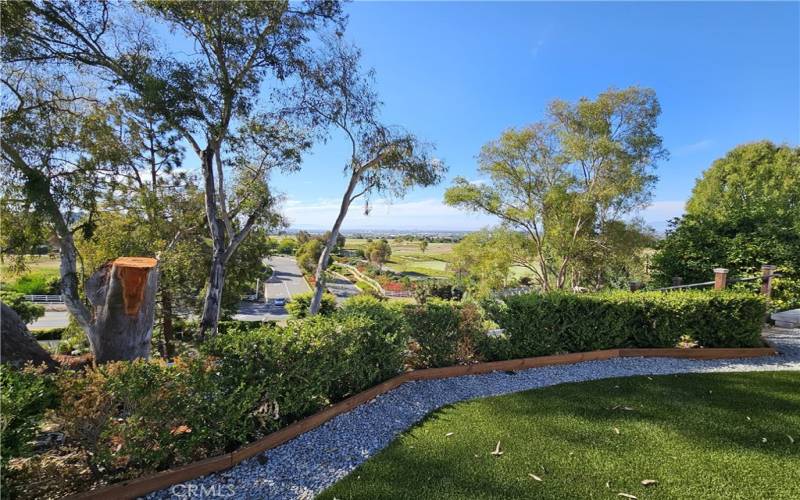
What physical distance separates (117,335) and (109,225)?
4.86 metres

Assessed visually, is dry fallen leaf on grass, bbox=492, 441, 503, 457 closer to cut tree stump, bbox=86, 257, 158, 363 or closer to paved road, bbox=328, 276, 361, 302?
cut tree stump, bbox=86, 257, 158, 363

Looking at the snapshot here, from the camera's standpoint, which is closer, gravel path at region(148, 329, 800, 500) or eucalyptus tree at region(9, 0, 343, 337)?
gravel path at region(148, 329, 800, 500)

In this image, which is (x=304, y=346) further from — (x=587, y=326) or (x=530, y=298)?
(x=587, y=326)

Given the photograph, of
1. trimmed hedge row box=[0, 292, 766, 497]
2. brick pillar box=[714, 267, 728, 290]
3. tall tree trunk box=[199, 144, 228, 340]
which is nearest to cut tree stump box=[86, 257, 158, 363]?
trimmed hedge row box=[0, 292, 766, 497]

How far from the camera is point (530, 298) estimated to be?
15.0 feet

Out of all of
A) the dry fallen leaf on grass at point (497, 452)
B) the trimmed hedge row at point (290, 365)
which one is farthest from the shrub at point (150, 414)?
the dry fallen leaf on grass at point (497, 452)

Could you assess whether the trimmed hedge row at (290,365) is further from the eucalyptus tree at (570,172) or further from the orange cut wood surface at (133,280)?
the eucalyptus tree at (570,172)

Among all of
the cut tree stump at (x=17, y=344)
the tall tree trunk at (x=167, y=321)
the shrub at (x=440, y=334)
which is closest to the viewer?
the cut tree stump at (x=17, y=344)

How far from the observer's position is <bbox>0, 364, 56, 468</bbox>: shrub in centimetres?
161

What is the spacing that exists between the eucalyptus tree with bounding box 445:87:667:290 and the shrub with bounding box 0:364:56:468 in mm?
10025

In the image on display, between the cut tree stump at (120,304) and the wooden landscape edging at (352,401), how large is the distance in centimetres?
193

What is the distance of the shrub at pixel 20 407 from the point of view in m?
1.61

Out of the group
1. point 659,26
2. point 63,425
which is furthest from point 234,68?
point 659,26

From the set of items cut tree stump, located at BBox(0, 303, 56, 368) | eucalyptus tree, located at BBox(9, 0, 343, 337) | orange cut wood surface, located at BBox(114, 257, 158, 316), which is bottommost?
cut tree stump, located at BBox(0, 303, 56, 368)
